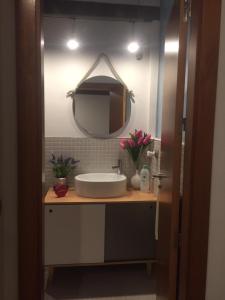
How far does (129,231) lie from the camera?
2137 millimetres

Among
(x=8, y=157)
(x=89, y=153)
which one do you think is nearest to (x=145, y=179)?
(x=89, y=153)

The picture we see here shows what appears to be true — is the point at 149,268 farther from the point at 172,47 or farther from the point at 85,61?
the point at 85,61

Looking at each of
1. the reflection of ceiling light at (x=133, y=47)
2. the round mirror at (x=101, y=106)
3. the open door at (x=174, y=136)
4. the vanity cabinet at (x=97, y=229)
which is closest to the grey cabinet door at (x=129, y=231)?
the vanity cabinet at (x=97, y=229)

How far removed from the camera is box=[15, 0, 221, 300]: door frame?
0.92 metres

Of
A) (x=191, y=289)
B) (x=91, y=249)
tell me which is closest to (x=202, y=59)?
(x=191, y=289)

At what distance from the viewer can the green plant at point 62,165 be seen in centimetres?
237

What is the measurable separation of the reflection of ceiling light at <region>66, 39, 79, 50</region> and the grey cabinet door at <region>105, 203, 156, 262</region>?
1482 millimetres

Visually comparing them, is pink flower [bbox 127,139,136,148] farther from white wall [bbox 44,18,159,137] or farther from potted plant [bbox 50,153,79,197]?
potted plant [bbox 50,153,79,197]

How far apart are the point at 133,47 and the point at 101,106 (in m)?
0.63

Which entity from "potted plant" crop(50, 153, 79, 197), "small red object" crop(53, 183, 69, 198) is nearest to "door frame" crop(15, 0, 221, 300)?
"small red object" crop(53, 183, 69, 198)

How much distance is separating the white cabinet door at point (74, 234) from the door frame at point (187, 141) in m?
1.03

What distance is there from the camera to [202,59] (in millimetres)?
951

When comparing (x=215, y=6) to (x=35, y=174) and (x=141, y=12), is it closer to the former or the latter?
(x=35, y=174)

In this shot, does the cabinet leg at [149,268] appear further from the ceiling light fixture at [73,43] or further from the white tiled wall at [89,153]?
the ceiling light fixture at [73,43]
